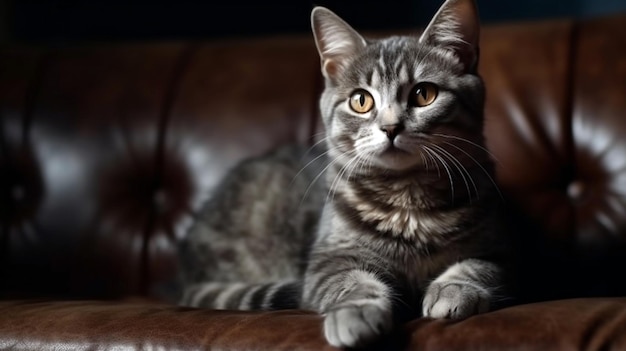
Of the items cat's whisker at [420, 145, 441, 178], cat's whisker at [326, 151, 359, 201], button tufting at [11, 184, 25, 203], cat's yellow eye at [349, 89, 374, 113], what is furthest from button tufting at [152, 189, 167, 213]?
cat's whisker at [420, 145, 441, 178]

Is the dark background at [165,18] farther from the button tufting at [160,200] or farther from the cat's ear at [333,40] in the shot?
the cat's ear at [333,40]

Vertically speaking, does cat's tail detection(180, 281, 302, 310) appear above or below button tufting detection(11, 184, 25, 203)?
below

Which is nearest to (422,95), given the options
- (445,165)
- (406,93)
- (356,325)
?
(406,93)

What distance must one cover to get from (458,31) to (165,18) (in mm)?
1305

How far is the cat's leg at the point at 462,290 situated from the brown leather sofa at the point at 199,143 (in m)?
0.20

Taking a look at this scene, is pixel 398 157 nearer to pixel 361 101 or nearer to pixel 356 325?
pixel 361 101

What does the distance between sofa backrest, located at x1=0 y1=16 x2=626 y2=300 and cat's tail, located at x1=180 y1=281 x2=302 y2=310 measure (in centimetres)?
28

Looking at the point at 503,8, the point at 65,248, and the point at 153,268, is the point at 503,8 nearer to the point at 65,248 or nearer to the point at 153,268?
the point at 153,268

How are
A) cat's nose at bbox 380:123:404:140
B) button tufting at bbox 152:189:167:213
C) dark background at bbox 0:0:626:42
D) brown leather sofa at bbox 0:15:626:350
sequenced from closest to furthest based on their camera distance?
cat's nose at bbox 380:123:404:140 < brown leather sofa at bbox 0:15:626:350 < button tufting at bbox 152:189:167:213 < dark background at bbox 0:0:626:42

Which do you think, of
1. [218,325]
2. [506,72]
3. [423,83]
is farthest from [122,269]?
[506,72]

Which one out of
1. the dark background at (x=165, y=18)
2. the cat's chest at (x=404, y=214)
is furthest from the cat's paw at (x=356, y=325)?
the dark background at (x=165, y=18)

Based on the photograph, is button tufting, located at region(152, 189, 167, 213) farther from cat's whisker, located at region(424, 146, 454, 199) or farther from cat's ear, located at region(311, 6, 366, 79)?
cat's whisker, located at region(424, 146, 454, 199)

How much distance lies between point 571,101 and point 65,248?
1283mm

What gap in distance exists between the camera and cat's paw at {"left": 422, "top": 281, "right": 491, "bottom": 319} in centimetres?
107
